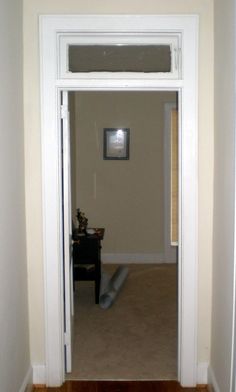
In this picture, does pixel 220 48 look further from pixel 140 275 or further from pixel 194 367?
pixel 140 275

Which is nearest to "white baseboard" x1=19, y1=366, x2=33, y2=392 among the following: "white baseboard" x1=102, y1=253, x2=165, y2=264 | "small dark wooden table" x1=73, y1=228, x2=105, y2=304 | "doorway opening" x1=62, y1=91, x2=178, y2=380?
"small dark wooden table" x1=73, y1=228, x2=105, y2=304

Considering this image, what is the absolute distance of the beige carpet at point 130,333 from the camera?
3.26 meters

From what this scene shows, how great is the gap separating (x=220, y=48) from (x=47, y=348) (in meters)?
2.24

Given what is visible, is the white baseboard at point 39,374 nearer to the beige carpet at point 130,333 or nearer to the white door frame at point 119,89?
the white door frame at point 119,89

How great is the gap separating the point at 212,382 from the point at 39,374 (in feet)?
3.84

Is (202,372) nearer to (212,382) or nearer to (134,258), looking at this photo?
(212,382)

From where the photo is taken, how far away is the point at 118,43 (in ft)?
9.47

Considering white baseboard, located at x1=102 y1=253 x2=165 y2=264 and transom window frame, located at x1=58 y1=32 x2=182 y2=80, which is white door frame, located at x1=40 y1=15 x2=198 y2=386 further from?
white baseboard, located at x1=102 y1=253 x2=165 y2=264

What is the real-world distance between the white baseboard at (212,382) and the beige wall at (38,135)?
0.11m

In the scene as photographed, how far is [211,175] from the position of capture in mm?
2900

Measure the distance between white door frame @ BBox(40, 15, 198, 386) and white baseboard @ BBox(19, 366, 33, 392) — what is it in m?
0.11

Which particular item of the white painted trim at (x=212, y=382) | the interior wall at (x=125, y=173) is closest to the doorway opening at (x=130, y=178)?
the interior wall at (x=125, y=173)

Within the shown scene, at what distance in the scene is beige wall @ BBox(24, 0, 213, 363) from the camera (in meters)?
2.83

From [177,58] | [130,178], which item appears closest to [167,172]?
[130,178]
